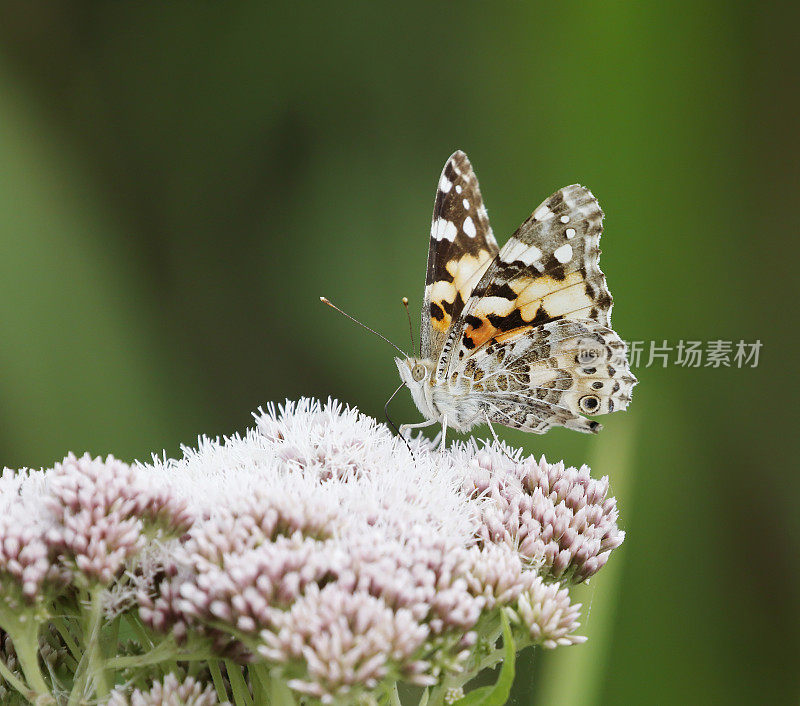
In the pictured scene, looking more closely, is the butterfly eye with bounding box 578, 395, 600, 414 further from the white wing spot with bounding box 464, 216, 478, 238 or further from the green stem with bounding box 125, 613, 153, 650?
the green stem with bounding box 125, 613, 153, 650

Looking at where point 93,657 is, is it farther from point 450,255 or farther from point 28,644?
point 450,255

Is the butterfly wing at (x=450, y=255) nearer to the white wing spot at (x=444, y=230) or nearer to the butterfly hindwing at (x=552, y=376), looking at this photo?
the white wing spot at (x=444, y=230)

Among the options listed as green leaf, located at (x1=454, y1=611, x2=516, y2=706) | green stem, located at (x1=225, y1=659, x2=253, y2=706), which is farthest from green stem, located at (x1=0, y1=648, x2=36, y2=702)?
green leaf, located at (x1=454, y1=611, x2=516, y2=706)

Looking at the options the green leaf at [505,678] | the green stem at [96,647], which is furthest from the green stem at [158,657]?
the green leaf at [505,678]

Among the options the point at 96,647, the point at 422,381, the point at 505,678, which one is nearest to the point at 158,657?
the point at 96,647

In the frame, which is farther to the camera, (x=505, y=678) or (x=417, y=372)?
(x=417, y=372)
